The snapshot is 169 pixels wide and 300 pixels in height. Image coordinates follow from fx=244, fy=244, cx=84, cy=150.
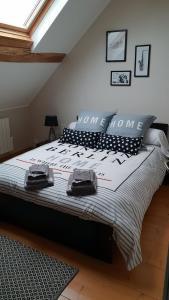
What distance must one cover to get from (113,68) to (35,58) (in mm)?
1082

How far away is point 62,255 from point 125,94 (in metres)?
2.34

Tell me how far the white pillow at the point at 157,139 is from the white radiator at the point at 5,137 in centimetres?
213

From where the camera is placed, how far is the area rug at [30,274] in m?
1.62

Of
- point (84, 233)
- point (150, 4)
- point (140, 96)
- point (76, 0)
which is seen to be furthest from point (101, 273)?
point (150, 4)

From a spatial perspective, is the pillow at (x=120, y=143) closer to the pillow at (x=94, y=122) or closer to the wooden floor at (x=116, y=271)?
the pillow at (x=94, y=122)

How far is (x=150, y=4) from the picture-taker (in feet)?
9.88

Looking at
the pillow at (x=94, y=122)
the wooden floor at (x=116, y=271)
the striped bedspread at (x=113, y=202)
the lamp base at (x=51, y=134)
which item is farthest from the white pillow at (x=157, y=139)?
the lamp base at (x=51, y=134)

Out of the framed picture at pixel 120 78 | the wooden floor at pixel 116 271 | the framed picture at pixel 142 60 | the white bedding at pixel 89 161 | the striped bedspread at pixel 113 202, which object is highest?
the framed picture at pixel 142 60

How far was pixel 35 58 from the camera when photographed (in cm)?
324

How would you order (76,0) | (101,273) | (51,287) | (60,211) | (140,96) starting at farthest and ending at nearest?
(140,96)
(76,0)
(60,211)
(101,273)
(51,287)

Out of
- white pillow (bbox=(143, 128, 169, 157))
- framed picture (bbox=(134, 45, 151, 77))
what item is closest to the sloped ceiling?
framed picture (bbox=(134, 45, 151, 77))

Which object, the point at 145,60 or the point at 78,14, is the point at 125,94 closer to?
the point at 145,60

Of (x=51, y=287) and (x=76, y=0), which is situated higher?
(x=76, y=0)

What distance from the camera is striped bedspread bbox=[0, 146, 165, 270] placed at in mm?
1739
